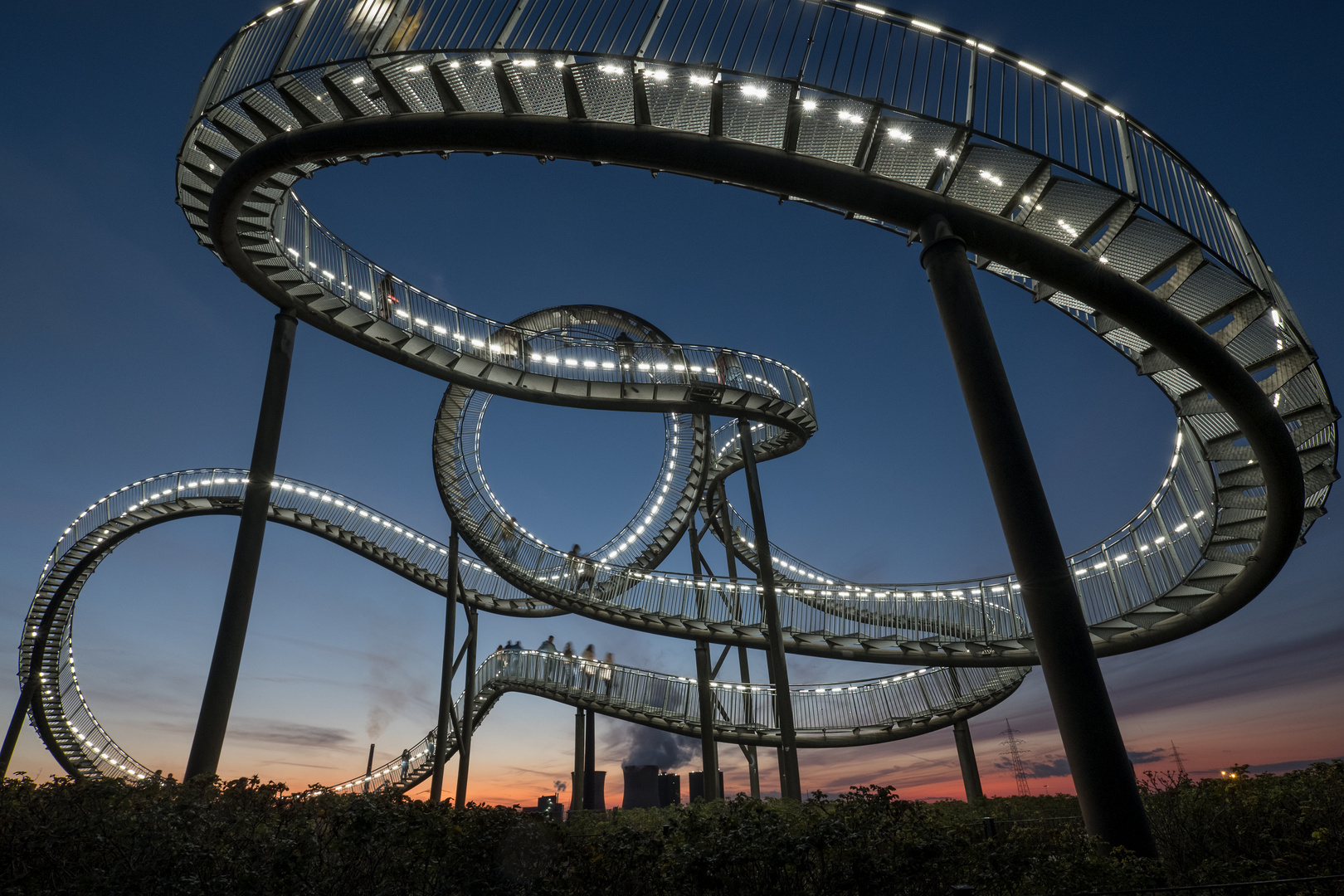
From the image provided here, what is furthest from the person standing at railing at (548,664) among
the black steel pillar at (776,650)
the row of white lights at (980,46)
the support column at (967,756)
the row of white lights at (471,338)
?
the row of white lights at (980,46)

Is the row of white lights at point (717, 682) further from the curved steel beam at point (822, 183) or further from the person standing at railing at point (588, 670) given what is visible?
the curved steel beam at point (822, 183)

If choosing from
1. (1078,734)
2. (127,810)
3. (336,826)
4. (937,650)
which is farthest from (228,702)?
(937,650)

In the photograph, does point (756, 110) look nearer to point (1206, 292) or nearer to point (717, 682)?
point (1206, 292)

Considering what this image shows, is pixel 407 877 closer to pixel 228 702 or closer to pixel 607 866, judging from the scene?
pixel 607 866

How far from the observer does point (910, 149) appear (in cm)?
678

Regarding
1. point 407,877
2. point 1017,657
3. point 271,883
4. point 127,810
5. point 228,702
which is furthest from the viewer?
point 1017,657

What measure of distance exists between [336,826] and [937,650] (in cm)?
1331

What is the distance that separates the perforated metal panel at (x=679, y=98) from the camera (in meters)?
6.61

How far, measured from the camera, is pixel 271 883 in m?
4.06

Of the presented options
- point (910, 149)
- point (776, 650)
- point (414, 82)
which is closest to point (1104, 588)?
point (776, 650)

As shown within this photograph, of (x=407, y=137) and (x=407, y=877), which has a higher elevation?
(x=407, y=137)

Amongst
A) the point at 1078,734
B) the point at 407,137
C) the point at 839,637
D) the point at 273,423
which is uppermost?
the point at 407,137

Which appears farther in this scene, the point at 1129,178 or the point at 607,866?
the point at 1129,178

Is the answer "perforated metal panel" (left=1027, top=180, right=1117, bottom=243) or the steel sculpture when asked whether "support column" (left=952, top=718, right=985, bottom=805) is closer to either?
the steel sculpture
